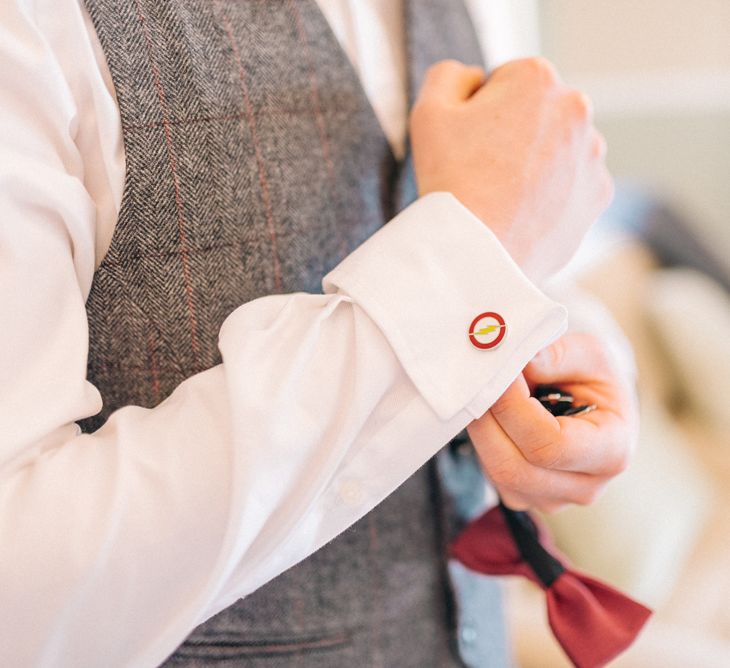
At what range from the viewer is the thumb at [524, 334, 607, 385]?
0.52 m

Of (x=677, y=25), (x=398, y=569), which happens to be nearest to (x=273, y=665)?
(x=398, y=569)

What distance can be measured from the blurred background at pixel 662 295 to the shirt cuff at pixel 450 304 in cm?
95

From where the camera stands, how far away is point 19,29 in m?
0.42

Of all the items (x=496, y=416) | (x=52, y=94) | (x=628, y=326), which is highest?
(x=52, y=94)

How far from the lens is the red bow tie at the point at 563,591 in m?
0.58

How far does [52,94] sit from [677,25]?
2.62 meters

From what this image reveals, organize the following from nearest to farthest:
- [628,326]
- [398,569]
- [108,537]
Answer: [108,537] < [398,569] < [628,326]

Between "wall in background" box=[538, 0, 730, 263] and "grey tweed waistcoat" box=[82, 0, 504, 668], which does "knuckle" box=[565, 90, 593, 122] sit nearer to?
"grey tweed waistcoat" box=[82, 0, 504, 668]

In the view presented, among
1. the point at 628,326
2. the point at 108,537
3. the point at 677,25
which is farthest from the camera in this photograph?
the point at 677,25

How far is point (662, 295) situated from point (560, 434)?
5.28 ft

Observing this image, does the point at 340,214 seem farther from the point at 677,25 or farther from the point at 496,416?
the point at 677,25

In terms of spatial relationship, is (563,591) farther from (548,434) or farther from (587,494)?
(548,434)

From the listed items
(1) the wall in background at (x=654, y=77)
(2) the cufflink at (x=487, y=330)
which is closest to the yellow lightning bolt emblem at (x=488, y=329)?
(2) the cufflink at (x=487, y=330)

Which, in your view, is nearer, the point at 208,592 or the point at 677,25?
the point at 208,592
